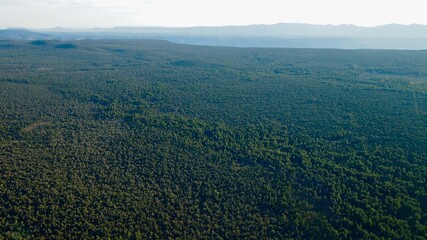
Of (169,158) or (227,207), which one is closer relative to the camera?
(227,207)

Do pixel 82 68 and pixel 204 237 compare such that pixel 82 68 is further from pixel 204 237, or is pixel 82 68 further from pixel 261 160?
pixel 204 237

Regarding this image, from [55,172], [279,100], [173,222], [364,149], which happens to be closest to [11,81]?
[55,172]

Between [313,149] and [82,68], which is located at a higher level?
[82,68]

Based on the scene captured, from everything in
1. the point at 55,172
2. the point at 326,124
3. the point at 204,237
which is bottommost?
the point at 204,237

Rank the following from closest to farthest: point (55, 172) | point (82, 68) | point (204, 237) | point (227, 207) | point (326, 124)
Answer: point (204, 237) < point (227, 207) < point (55, 172) < point (326, 124) < point (82, 68)

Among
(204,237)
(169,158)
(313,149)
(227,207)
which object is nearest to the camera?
(204,237)

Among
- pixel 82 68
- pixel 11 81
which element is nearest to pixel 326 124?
pixel 11 81

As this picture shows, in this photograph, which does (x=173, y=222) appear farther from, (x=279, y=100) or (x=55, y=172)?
(x=279, y=100)
